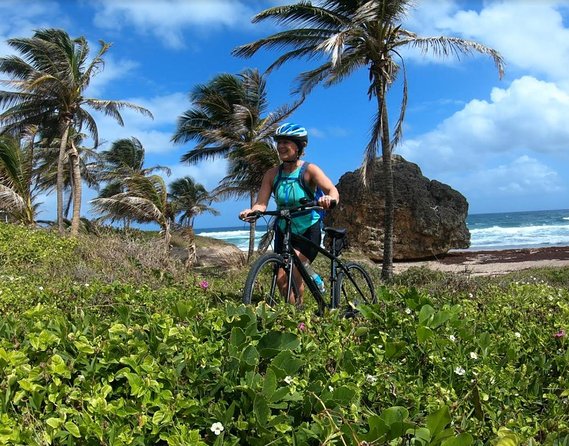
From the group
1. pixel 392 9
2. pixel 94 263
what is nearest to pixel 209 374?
pixel 94 263

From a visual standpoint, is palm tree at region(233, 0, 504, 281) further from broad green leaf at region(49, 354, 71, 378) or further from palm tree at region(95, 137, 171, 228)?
palm tree at region(95, 137, 171, 228)

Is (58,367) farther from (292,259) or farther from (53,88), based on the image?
(53,88)

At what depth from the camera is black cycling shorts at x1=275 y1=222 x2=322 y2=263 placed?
4.28 metres

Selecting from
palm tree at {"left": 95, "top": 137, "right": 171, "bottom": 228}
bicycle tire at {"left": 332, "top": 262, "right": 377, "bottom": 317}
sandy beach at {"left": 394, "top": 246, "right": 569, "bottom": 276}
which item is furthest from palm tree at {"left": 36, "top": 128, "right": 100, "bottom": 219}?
bicycle tire at {"left": 332, "top": 262, "right": 377, "bottom": 317}

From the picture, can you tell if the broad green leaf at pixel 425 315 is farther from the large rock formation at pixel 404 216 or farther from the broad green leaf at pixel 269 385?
the large rock formation at pixel 404 216

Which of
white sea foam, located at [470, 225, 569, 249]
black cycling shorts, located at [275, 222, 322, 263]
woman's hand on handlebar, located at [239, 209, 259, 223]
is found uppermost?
woman's hand on handlebar, located at [239, 209, 259, 223]

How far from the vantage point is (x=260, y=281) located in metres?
3.93

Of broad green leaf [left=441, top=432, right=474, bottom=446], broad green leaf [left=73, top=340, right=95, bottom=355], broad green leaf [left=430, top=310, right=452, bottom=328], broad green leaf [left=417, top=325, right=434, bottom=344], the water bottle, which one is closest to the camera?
broad green leaf [left=441, top=432, right=474, bottom=446]

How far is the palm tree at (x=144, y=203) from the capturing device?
2136 centimetres

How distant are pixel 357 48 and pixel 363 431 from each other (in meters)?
14.8

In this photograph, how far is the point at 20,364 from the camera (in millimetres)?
1564

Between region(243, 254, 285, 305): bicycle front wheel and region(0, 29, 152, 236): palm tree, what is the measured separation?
65.2 feet

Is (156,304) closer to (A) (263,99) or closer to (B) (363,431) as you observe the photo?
(B) (363,431)

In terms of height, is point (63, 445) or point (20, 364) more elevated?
point (20, 364)
